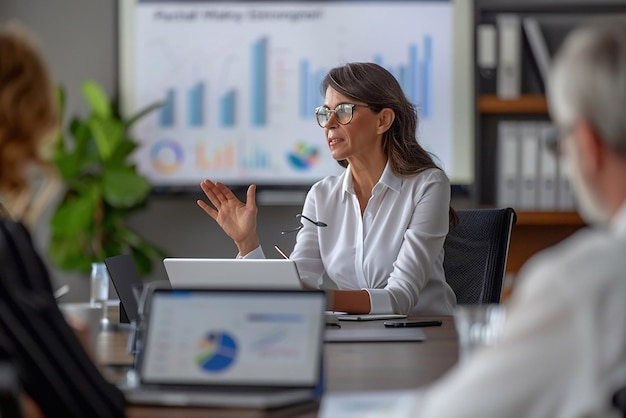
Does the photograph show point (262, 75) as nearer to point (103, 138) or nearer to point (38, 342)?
point (103, 138)

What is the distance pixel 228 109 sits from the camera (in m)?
4.78

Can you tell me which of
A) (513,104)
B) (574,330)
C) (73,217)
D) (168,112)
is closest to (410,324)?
(574,330)

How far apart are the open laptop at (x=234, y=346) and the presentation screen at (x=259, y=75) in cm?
331

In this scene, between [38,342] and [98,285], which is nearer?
[38,342]

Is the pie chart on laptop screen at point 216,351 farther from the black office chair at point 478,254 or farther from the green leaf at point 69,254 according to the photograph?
the green leaf at point 69,254

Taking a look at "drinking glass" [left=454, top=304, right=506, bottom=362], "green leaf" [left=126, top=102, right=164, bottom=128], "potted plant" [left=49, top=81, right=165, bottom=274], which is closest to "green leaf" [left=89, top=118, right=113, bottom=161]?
"potted plant" [left=49, top=81, right=165, bottom=274]

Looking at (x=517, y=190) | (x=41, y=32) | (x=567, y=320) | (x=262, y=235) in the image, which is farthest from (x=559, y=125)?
(x=41, y=32)

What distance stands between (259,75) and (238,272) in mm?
2648

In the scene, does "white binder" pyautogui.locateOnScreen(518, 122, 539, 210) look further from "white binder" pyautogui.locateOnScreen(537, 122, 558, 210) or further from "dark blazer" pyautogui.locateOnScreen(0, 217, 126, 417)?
"dark blazer" pyautogui.locateOnScreen(0, 217, 126, 417)

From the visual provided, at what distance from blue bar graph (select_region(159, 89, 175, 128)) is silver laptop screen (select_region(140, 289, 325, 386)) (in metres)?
3.44

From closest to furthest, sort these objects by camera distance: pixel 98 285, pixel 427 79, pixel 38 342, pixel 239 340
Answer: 1. pixel 38 342
2. pixel 239 340
3. pixel 98 285
4. pixel 427 79

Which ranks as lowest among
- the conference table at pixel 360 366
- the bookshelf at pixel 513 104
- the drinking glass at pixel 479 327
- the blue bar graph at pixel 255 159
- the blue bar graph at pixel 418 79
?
the conference table at pixel 360 366

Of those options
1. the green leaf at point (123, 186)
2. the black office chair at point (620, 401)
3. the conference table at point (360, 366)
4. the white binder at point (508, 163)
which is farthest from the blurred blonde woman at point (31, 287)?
the white binder at point (508, 163)

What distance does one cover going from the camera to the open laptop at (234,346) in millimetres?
1377
